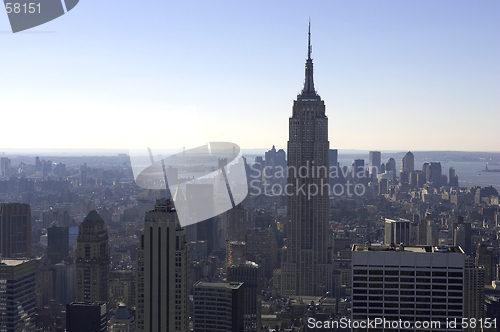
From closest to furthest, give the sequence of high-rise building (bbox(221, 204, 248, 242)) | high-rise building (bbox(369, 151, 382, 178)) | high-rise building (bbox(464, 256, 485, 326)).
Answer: high-rise building (bbox(464, 256, 485, 326))
high-rise building (bbox(221, 204, 248, 242))
high-rise building (bbox(369, 151, 382, 178))

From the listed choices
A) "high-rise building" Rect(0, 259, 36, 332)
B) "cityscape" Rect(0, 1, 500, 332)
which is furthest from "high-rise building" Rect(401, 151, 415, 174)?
"high-rise building" Rect(0, 259, 36, 332)

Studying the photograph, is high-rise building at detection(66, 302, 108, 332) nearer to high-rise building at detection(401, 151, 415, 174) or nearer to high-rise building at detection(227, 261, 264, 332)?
high-rise building at detection(227, 261, 264, 332)

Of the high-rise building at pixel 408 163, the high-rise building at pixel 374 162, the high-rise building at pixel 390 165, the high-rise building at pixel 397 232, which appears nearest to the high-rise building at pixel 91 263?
the high-rise building at pixel 397 232

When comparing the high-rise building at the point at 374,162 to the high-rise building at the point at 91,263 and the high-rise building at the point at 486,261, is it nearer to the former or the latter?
the high-rise building at the point at 486,261

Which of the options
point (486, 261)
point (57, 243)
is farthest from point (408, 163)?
point (57, 243)

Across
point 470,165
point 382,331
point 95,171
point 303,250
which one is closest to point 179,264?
point 382,331

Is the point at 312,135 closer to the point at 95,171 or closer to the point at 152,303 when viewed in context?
the point at 95,171
